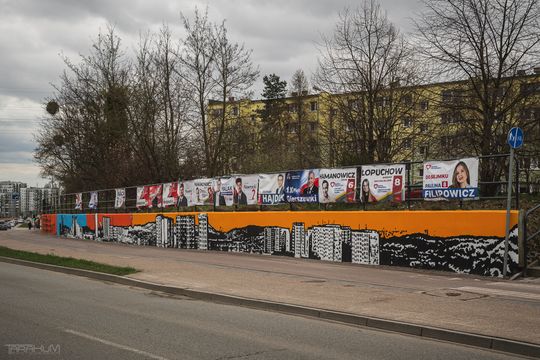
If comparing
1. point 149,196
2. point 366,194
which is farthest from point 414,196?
point 149,196

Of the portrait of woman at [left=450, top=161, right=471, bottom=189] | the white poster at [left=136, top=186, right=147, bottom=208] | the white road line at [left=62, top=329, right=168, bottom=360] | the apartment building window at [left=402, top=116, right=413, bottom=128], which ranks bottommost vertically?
the white road line at [left=62, top=329, right=168, bottom=360]

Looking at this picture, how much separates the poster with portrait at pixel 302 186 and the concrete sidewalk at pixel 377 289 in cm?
232

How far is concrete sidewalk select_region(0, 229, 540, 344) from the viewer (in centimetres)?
848

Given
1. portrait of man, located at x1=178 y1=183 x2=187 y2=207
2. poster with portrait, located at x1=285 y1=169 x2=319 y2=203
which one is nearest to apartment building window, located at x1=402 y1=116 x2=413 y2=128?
poster with portrait, located at x1=285 y1=169 x2=319 y2=203

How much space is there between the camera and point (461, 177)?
14.7 m

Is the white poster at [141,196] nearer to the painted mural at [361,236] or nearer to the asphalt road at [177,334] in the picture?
the painted mural at [361,236]

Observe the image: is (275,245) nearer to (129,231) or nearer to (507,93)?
(507,93)

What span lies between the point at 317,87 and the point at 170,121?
431 inches

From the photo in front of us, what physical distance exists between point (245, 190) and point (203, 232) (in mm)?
3166

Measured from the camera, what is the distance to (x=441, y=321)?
8.30 meters

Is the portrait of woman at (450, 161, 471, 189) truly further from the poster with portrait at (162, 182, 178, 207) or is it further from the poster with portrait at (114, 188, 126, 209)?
the poster with portrait at (114, 188, 126, 209)

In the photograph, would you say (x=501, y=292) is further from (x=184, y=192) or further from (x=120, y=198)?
(x=120, y=198)

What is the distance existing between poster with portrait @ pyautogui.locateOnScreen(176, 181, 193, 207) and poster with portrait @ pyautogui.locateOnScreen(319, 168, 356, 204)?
8.30 metres

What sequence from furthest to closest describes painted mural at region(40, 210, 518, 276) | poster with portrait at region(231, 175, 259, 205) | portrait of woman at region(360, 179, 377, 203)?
poster with portrait at region(231, 175, 259, 205) < portrait of woman at region(360, 179, 377, 203) < painted mural at region(40, 210, 518, 276)
